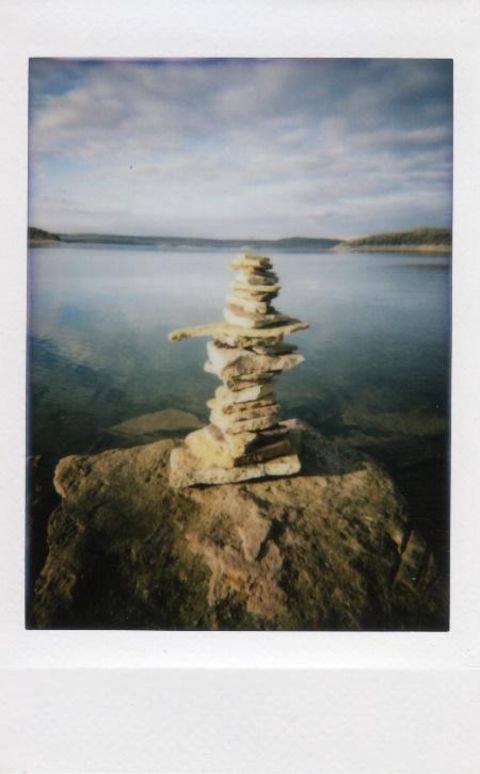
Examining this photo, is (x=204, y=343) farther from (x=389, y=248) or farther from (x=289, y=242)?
Result: (x=389, y=248)

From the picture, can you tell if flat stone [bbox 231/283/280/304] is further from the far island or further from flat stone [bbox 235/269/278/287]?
the far island

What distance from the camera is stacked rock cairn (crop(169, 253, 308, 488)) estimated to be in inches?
195

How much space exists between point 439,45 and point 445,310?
2216 mm

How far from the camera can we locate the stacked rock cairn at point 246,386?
4.94 m

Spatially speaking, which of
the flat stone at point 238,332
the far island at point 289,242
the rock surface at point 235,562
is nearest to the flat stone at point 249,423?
the rock surface at point 235,562

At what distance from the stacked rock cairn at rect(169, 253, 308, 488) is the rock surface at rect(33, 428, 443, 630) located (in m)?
0.19

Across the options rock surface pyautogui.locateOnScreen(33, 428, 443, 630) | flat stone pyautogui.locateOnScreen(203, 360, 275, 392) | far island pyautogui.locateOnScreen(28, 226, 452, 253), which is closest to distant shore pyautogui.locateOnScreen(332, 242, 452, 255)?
far island pyautogui.locateOnScreen(28, 226, 452, 253)

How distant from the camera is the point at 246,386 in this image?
5.16 metres

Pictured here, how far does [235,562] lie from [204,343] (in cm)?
334

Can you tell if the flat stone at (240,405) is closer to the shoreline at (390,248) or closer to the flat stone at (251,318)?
the flat stone at (251,318)

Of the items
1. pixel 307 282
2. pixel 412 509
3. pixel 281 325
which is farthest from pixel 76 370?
pixel 412 509

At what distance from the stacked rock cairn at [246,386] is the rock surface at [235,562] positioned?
0.19 metres
